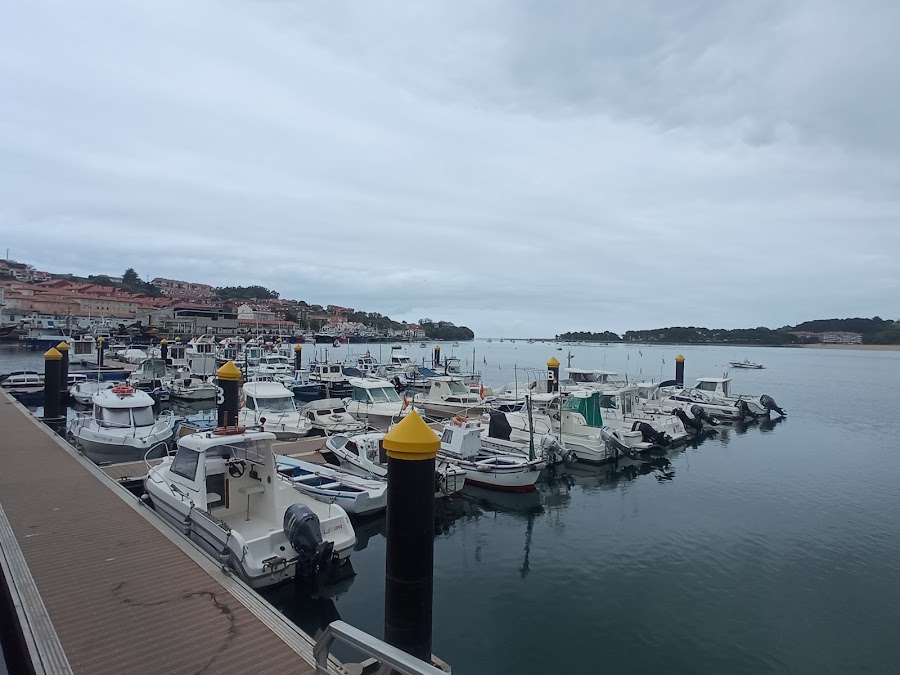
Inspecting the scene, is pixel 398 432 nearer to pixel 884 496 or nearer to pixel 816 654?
pixel 816 654

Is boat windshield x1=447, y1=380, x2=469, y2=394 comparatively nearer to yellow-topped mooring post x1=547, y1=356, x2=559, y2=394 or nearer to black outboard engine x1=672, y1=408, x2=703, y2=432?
yellow-topped mooring post x1=547, y1=356, x2=559, y2=394

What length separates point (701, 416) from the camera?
31.9 m

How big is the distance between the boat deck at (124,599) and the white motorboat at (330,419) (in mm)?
11712

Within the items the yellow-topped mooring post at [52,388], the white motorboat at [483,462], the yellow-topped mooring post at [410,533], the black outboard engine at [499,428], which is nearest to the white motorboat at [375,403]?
the black outboard engine at [499,428]

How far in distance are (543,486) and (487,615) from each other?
9.98 meters

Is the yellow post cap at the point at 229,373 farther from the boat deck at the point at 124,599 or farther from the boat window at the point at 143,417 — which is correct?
the boat deck at the point at 124,599

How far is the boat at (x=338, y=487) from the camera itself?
1346 cm

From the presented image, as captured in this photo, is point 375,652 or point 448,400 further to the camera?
point 448,400

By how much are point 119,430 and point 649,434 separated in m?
22.6

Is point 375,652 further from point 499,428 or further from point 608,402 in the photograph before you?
point 608,402

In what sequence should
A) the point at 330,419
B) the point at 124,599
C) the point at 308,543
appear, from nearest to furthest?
the point at 124,599
the point at 308,543
the point at 330,419

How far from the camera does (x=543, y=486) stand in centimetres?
1958

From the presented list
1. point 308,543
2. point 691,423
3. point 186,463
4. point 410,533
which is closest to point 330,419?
point 186,463

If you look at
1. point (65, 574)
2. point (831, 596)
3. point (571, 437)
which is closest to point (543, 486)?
point (571, 437)
